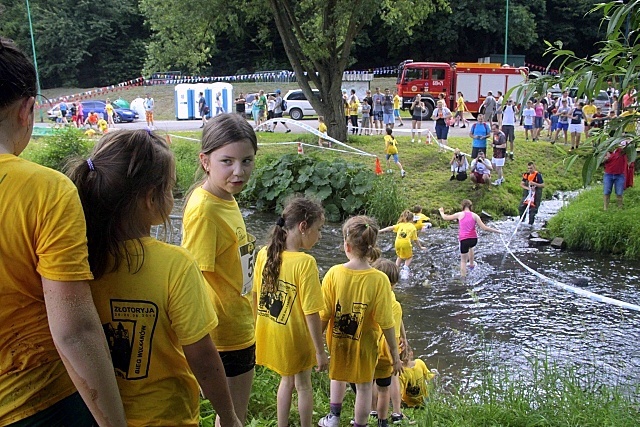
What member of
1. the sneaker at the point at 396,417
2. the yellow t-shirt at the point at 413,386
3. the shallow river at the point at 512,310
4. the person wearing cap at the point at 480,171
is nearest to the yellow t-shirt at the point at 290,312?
the sneaker at the point at 396,417

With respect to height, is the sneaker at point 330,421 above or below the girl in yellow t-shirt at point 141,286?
below

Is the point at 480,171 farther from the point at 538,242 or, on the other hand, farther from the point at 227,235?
the point at 227,235

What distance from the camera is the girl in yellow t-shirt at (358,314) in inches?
161

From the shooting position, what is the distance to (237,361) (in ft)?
10.2

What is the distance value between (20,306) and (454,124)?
26.2m

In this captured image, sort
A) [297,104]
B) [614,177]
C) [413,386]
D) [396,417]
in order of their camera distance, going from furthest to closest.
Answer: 1. [297,104]
2. [614,177]
3. [413,386]
4. [396,417]

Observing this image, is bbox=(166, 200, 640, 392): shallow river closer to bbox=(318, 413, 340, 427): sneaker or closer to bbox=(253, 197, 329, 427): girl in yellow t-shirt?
bbox=(318, 413, 340, 427): sneaker

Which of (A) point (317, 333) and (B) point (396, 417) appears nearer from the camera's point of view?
(A) point (317, 333)

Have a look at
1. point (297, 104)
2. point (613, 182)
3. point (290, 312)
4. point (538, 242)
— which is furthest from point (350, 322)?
point (297, 104)

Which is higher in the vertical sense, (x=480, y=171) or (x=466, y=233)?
(x=480, y=171)

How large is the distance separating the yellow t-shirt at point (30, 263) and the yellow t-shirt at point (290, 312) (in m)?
2.02

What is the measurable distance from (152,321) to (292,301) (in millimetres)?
1819

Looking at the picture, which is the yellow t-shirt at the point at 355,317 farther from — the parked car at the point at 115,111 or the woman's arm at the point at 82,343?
the parked car at the point at 115,111

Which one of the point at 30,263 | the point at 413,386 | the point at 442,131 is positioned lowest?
the point at 413,386
